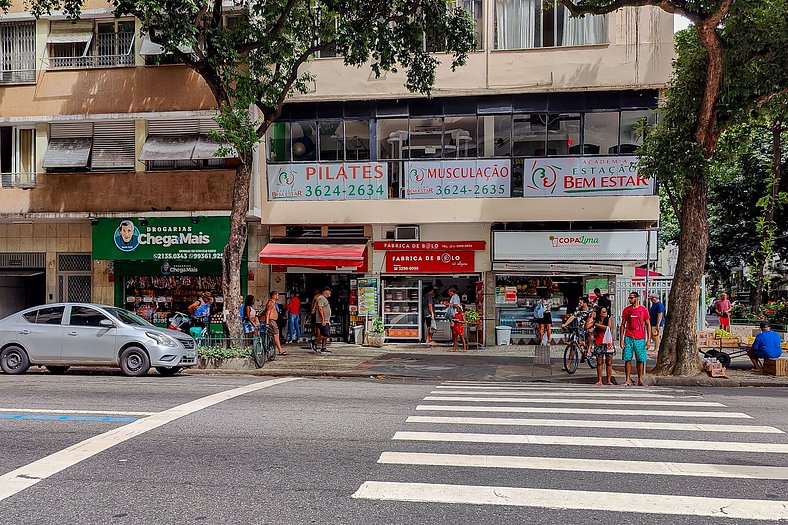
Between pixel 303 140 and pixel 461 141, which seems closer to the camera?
pixel 461 141

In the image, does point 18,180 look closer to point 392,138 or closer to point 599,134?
point 392,138

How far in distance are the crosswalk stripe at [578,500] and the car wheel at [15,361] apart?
35.8ft

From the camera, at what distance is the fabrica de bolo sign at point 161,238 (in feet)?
66.8

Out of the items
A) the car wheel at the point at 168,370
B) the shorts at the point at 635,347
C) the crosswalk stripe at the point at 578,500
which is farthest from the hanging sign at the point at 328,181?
the crosswalk stripe at the point at 578,500

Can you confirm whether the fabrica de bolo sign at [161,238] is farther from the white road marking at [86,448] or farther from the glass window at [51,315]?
the white road marking at [86,448]

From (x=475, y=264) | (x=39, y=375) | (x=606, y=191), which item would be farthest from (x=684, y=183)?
(x=39, y=375)

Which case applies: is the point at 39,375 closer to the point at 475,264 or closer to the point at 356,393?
the point at 356,393

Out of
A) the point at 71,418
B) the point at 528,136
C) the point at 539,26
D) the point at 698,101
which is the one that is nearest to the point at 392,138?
the point at 528,136

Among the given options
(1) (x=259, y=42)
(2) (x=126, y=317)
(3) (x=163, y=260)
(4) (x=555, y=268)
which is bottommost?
(2) (x=126, y=317)

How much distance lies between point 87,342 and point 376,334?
8649 millimetres

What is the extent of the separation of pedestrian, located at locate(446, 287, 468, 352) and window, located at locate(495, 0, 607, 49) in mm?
7310

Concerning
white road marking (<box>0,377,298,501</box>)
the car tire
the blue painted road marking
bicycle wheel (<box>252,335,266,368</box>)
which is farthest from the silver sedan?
the blue painted road marking

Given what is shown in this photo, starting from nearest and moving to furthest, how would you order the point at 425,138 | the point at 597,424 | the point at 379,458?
the point at 379,458 < the point at 597,424 < the point at 425,138

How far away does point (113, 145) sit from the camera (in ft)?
68.5
